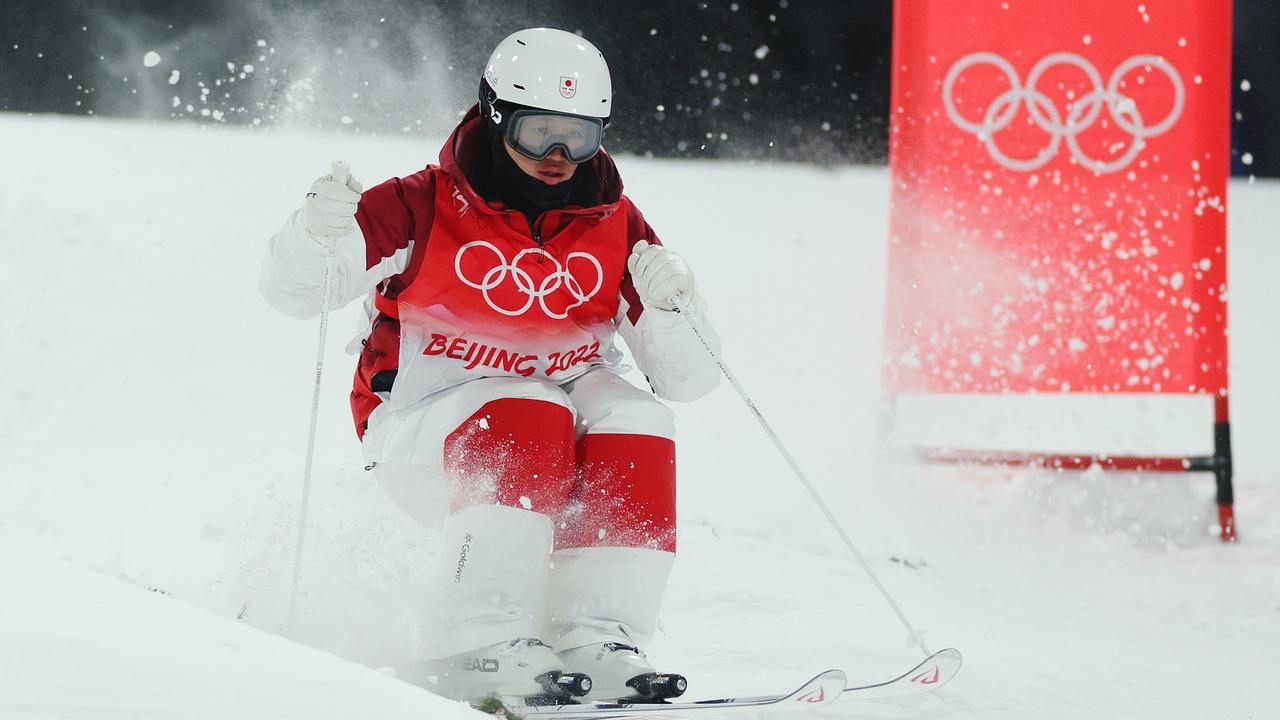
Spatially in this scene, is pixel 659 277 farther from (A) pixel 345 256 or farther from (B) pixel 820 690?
(B) pixel 820 690

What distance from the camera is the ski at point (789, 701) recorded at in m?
2.07

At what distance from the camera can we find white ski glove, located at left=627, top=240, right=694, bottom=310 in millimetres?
2557

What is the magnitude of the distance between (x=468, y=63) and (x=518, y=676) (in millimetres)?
4069

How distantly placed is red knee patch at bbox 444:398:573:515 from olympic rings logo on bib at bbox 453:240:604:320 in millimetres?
268

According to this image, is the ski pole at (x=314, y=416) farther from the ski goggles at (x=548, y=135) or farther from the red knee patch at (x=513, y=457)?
the ski goggles at (x=548, y=135)

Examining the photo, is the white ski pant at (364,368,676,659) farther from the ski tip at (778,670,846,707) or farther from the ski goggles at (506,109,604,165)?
the ski goggles at (506,109,604,165)

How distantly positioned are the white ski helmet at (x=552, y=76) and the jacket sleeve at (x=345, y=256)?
1.02 ft

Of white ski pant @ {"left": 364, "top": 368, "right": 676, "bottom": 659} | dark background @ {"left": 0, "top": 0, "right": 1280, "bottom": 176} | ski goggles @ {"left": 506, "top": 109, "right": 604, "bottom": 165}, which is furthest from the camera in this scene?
dark background @ {"left": 0, "top": 0, "right": 1280, "bottom": 176}

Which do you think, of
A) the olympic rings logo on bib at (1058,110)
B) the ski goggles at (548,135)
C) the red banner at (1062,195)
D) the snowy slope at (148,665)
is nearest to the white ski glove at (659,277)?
the ski goggles at (548,135)

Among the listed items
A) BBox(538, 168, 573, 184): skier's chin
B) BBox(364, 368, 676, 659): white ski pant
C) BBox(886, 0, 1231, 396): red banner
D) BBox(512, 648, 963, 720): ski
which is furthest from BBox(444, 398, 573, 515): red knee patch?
BBox(886, 0, 1231, 396): red banner

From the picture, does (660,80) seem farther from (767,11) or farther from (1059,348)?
(1059,348)

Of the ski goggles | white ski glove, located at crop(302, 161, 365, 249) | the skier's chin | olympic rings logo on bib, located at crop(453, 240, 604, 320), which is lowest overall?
olympic rings logo on bib, located at crop(453, 240, 604, 320)

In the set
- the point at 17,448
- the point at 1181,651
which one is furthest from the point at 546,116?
the point at 17,448

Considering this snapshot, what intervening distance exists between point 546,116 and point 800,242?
3875 millimetres
